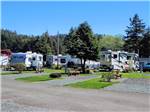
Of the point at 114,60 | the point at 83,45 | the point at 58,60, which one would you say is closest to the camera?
the point at 83,45

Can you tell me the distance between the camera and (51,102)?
645 inches

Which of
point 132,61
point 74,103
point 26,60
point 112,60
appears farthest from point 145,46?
point 74,103

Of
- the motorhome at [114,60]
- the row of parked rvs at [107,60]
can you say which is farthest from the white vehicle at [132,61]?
the motorhome at [114,60]

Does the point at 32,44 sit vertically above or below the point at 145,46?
above

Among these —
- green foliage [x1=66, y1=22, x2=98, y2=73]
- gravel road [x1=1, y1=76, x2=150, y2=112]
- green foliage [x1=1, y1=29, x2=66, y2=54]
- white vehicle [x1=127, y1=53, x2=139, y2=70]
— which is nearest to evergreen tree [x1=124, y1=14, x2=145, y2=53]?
green foliage [x1=1, y1=29, x2=66, y2=54]

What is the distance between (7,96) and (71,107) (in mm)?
5269

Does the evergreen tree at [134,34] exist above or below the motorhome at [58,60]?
above

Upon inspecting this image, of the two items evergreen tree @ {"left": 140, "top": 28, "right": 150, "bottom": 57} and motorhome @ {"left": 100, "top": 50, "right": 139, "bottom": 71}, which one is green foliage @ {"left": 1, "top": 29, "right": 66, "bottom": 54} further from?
motorhome @ {"left": 100, "top": 50, "right": 139, "bottom": 71}

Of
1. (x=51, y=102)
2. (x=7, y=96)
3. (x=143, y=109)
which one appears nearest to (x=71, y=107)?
(x=51, y=102)

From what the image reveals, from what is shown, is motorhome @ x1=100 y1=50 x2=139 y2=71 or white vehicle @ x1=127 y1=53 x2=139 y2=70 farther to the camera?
white vehicle @ x1=127 y1=53 x2=139 y2=70

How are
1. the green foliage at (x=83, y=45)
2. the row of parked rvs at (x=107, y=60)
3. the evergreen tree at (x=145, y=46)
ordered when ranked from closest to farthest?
the green foliage at (x=83, y=45) → the row of parked rvs at (x=107, y=60) → the evergreen tree at (x=145, y=46)

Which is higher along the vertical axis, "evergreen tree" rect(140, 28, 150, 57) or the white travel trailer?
"evergreen tree" rect(140, 28, 150, 57)

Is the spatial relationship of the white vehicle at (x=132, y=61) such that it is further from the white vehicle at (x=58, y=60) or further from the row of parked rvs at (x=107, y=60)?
the white vehicle at (x=58, y=60)

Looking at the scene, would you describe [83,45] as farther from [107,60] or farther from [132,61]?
[132,61]
